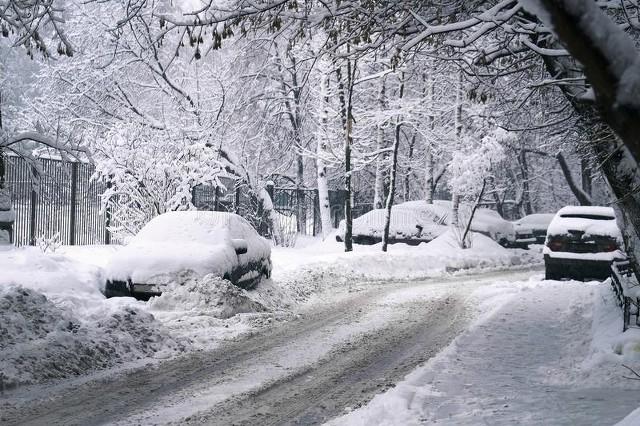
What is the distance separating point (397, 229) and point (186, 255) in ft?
46.2

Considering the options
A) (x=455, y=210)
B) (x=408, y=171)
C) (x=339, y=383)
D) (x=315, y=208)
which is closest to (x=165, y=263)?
(x=339, y=383)

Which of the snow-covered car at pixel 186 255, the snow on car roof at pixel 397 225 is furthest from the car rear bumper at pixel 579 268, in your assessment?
the snow on car roof at pixel 397 225

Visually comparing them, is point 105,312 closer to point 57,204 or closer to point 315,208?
point 57,204

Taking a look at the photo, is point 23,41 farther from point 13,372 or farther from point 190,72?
point 190,72

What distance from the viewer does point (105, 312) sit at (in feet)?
30.3

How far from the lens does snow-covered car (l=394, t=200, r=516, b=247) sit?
25.4 metres

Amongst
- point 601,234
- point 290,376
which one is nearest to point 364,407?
point 290,376

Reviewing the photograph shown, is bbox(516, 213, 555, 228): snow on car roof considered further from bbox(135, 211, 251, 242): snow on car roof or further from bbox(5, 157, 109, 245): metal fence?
bbox(135, 211, 251, 242): snow on car roof

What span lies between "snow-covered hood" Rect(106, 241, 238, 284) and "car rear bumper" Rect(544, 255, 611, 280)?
8.05m

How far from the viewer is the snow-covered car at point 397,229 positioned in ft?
80.1

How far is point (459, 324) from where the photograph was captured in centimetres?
1048

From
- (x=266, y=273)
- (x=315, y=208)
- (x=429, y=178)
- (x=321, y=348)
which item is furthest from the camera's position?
(x=315, y=208)

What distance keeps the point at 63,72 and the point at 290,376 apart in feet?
67.1

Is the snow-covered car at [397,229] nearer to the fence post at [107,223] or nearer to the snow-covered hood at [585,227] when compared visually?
the fence post at [107,223]
